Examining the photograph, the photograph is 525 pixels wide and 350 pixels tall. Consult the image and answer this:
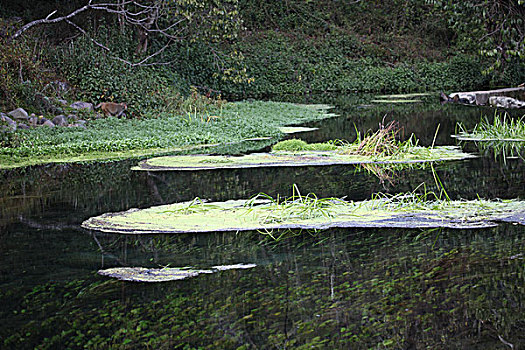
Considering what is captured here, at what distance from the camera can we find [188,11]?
13859 mm

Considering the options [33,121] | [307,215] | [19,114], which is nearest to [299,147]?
[307,215]

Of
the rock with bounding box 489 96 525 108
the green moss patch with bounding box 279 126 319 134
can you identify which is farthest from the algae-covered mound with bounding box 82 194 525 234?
the rock with bounding box 489 96 525 108

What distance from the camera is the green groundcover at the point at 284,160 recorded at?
22.9 feet

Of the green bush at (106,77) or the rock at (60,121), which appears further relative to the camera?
the green bush at (106,77)

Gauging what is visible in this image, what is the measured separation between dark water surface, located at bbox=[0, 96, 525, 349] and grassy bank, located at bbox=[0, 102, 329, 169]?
2.73m

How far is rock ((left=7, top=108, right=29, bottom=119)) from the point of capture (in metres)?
10.4

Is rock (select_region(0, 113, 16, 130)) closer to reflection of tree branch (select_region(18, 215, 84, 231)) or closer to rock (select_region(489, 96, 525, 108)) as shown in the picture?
reflection of tree branch (select_region(18, 215, 84, 231))

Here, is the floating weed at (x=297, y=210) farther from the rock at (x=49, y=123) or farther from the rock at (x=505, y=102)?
the rock at (x=505, y=102)

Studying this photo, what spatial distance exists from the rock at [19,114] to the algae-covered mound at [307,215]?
20.8ft

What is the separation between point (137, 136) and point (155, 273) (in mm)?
6146

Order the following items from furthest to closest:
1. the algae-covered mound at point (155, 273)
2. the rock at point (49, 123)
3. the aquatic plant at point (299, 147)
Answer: the rock at point (49, 123) → the aquatic plant at point (299, 147) → the algae-covered mound at point (155, 273)

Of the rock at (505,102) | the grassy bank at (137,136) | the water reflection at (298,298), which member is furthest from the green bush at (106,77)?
the water reflection at (298,298)

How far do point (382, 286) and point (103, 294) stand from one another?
1469 mm

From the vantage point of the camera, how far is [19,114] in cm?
1042
